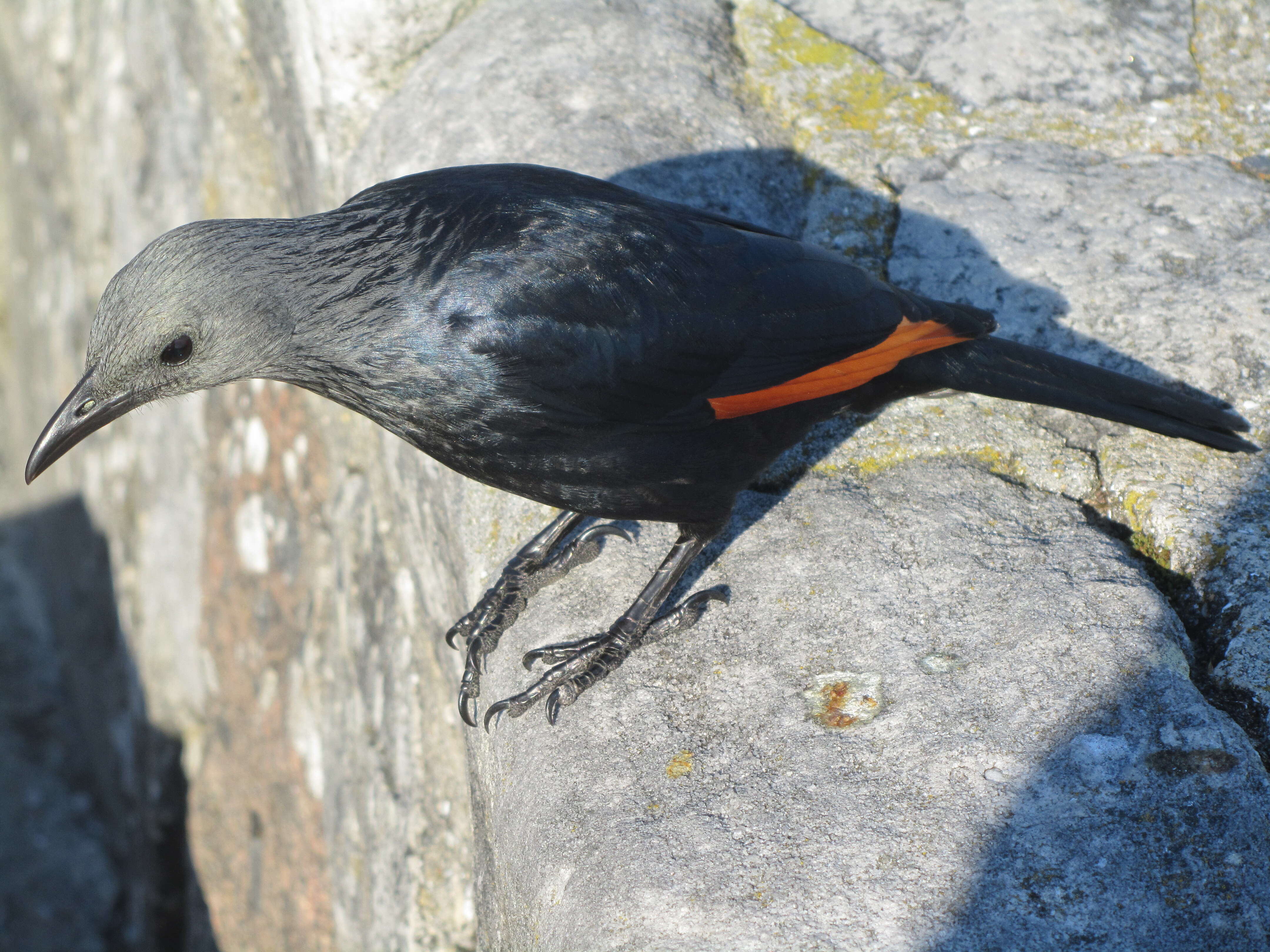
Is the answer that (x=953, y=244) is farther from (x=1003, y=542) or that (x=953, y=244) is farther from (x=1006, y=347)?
(x=1003, y=542)

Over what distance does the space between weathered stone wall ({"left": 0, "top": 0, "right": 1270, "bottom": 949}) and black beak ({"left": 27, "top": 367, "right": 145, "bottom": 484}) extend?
1082 millimetres

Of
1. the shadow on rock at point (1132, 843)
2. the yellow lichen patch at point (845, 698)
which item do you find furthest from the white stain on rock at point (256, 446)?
the shadow on rock at point (1132, 843)

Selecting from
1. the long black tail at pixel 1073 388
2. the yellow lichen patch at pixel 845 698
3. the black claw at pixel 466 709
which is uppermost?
the long black tail at pixel 1073 388

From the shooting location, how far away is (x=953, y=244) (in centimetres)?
334

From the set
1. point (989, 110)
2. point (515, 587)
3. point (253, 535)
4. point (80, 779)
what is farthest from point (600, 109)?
point (80, 779)

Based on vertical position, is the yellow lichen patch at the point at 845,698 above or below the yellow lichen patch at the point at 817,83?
below

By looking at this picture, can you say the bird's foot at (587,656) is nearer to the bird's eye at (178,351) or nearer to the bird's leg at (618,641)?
the bird's leg at (618,641)

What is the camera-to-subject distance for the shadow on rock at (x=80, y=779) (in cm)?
583

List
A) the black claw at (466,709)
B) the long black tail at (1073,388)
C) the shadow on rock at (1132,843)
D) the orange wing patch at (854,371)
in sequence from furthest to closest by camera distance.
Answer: the black claw at (466,709)
the long black tail at (1073,388)
the orange wing patch at (854,371)
the shadow on rock at (1132,843)

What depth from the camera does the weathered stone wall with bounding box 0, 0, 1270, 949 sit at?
6.91 feet

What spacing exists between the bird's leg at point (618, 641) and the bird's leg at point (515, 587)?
7.7 inches

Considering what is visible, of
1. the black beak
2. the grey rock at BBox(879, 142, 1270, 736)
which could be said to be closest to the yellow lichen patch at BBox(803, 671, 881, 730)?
the grey rock at BBox(879, 142, 1270, 736)

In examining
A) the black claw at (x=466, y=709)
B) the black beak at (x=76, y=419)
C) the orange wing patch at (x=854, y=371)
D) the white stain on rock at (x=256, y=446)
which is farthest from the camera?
the white stain on rock at (x=256, y=446)

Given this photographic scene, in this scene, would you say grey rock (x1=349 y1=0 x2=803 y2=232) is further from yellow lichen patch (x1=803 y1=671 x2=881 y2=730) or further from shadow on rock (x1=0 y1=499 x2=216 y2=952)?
shadow on rock (x1=0 y1=499 x2=216 y2=952)
